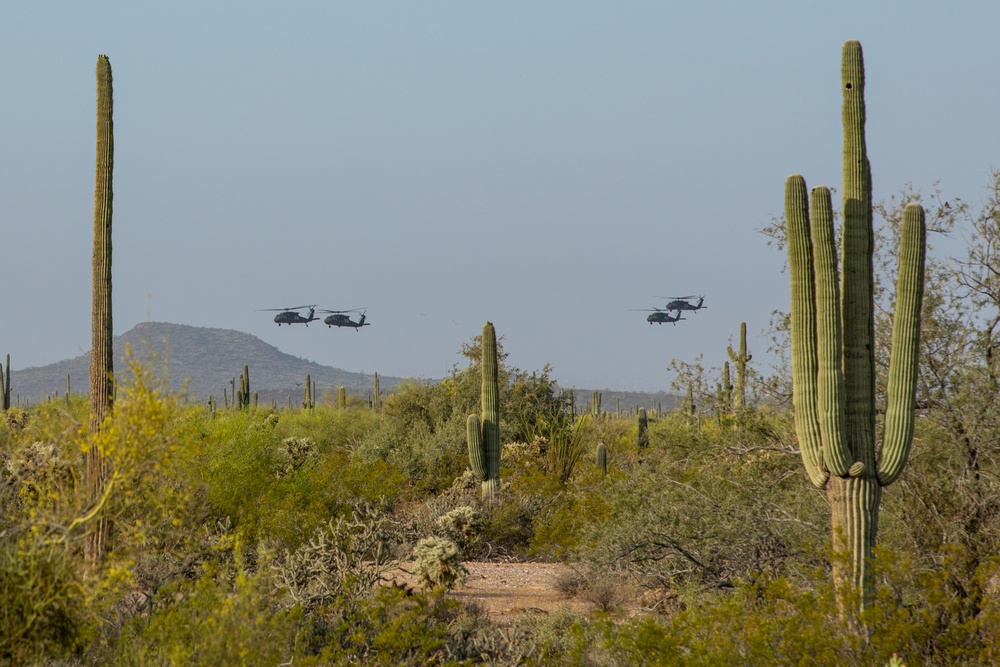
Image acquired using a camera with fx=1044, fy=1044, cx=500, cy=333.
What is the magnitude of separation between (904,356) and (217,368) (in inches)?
5026

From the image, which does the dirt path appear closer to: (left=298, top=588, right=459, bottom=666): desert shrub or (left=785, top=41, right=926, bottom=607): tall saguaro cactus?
(left=298, top=588, right=459, bottom=666): desert shrub

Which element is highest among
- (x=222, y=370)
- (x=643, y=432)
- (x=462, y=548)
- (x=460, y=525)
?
(x=222, y=370)

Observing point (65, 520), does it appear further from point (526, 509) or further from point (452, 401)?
point (452, 401)

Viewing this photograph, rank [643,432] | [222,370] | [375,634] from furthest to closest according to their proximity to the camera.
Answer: [222,370], [643,432], [375,634]

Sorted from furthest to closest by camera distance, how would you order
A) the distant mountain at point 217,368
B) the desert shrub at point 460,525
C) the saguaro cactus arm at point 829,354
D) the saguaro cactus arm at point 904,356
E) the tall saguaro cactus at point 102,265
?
the distant mountain at point 217,368
the desert shrub at point 460,525
the tall saguaro cactus at point 102,265
the saguaro cactus arm at point 904,356
the saguaro cactus arm at point 829,354

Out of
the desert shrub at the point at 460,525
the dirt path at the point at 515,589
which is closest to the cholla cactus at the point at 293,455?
the desert shrub at the point at 460,525

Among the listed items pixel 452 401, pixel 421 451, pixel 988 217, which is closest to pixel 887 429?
pixel 988 217

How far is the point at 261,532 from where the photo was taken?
35.3ft

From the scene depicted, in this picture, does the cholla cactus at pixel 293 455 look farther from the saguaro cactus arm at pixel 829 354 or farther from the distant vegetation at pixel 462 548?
the saguaro cactus arm at pixel 829 354

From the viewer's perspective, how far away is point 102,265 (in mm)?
10539

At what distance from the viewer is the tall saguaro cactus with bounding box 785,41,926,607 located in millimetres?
7301

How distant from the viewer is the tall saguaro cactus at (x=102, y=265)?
1009 cm

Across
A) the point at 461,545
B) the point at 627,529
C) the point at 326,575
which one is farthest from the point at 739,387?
the point at 326,575

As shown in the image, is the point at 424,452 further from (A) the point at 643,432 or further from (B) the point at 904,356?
(B) the point at 904,356
